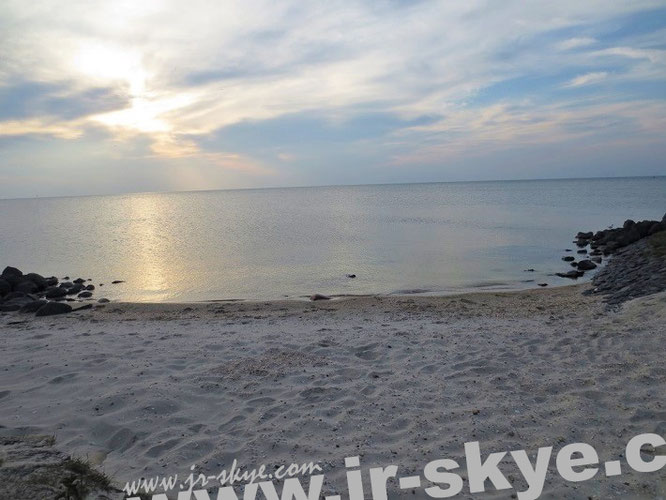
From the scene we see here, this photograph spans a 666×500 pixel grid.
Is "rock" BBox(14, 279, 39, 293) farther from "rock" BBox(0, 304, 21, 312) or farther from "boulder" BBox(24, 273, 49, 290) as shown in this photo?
"rock" BBox(0, 304, 21, 312)

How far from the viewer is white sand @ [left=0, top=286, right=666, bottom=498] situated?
15.1ft

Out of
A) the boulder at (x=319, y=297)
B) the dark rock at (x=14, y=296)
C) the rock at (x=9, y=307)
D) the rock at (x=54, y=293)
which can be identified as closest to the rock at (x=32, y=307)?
the rock at (x=9, y=307)

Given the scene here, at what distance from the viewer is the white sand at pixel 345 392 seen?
4605 millimetres

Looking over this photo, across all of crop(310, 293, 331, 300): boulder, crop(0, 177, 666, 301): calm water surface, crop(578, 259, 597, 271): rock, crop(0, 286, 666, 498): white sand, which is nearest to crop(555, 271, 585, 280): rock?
crop(0, 177, 666, 301): calm water surface

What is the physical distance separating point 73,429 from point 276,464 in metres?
2.39

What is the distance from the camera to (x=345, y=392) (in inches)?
238

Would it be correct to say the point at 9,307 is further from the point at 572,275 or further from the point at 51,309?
the point at 572,275

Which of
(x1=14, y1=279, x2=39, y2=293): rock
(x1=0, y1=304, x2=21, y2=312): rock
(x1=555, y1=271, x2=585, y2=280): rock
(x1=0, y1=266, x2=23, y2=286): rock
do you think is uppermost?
(x1=0, y1=266, x2=23, y2=286): rock

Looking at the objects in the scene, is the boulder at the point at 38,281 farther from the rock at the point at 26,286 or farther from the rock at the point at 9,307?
the rock at the point at 9,307

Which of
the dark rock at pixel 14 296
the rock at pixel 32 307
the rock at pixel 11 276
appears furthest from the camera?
the rock at pixel 11 276

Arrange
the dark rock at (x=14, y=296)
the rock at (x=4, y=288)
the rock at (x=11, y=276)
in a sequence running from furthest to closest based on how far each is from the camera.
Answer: the rock at (x=11, y=276)
the rock at (x=4, y=288)
the dark rock at (x=14, y=296)

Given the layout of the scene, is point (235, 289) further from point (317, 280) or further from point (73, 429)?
point (73, 429)

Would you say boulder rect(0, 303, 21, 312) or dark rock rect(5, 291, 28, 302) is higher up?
dark rock rect(5, 291, 28, 302)

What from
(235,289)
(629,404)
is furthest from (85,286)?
(629,404)
